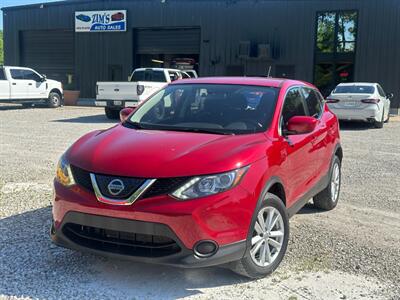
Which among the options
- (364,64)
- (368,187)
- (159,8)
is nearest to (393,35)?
(364,64)

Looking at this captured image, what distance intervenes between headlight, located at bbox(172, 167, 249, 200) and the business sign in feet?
83.6

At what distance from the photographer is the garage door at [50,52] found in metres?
30.1

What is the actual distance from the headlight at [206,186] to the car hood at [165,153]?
5cm

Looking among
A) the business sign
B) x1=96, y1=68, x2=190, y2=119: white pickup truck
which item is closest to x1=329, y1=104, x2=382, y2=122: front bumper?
x1=96, y1=68, x2=190, y2=119: white pickup truck

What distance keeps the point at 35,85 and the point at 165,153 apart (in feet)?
65.9

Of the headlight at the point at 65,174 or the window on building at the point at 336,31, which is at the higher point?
the window on building at the point at 336,31

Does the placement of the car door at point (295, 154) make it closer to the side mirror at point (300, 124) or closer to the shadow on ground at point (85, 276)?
the side mirror at point (300, 124)

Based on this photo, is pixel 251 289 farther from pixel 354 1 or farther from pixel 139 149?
pixel 354 1

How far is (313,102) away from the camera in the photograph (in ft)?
19.6

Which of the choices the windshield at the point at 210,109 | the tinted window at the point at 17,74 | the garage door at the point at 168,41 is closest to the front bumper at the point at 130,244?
the windshield at the point at 210,109

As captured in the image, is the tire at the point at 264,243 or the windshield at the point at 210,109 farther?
the windshield at the point at 210,109

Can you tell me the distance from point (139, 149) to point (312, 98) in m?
2.88

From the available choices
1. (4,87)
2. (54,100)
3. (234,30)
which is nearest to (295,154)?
(4,87)

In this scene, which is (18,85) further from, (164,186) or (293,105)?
(164,186)
